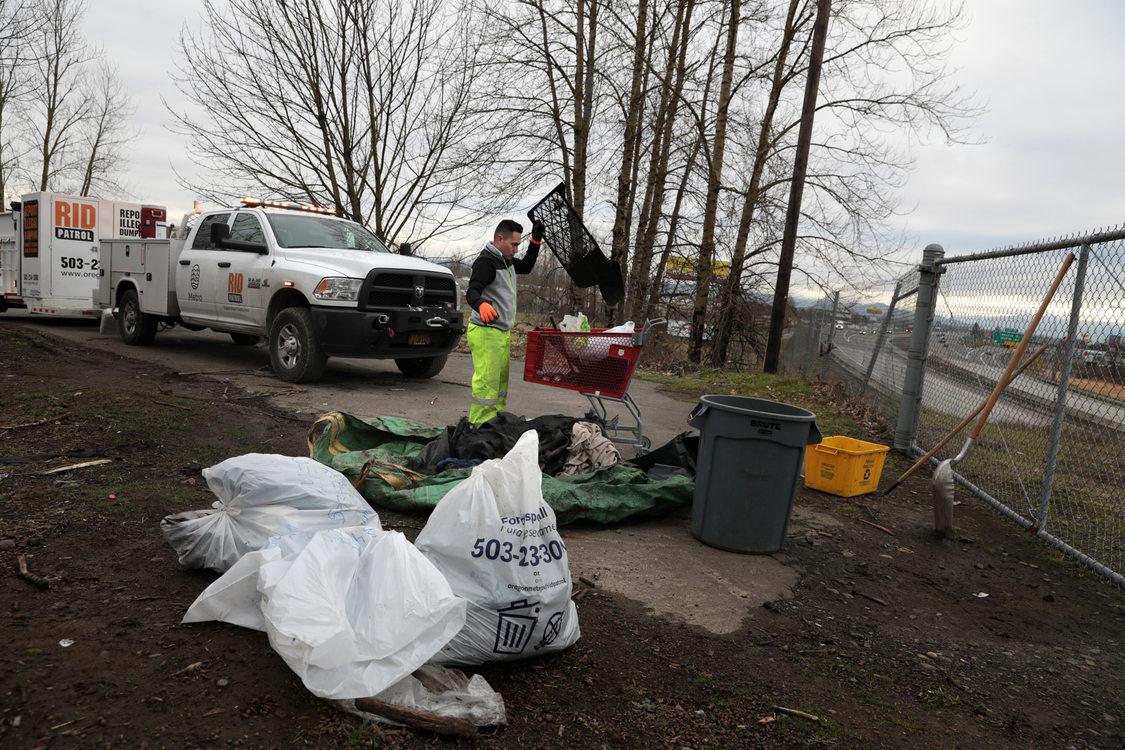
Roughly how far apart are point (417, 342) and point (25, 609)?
577 centimetres

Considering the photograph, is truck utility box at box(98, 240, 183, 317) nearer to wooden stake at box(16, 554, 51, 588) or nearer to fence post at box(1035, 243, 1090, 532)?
wooden stake at box(16, 554, 51, 588)

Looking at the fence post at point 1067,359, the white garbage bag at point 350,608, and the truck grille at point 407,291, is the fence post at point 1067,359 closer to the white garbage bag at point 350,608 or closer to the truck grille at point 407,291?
the white garbage bag at point 350,608

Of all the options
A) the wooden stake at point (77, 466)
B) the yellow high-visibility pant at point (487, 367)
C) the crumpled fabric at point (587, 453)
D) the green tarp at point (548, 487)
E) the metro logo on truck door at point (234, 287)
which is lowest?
the wooden stake at point (77, 466)

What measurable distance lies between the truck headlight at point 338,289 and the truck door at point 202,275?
76.0 inches

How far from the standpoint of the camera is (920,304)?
6.71m

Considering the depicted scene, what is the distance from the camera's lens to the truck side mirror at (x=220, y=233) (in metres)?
8.28

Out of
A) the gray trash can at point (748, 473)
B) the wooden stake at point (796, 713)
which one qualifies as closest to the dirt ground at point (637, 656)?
the wooden stake at point (796, 713)

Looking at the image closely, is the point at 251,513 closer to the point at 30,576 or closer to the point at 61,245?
the point at 30,576

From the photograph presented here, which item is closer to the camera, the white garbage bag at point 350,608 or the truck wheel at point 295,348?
the white garbage bag at point 350,608

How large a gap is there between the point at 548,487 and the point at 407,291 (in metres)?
4.55

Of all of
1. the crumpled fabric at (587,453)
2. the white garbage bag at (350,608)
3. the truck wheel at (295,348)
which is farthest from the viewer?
the truck wheel at (295,348)

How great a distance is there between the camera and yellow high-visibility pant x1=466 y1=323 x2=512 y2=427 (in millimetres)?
5570

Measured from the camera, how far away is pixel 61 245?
14.0 metres

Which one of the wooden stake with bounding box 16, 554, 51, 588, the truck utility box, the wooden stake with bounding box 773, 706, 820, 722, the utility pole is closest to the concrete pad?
the wooden stake with bounding box 773, 706, 820, 722
